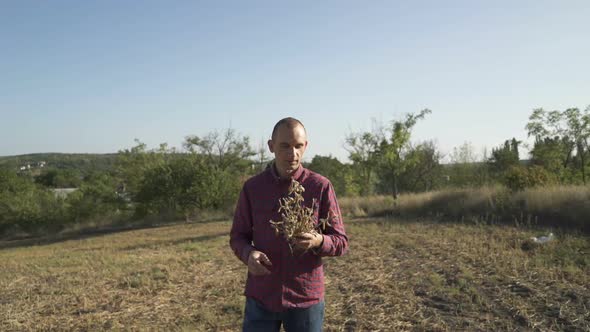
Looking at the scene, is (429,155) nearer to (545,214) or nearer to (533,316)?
(545,214)

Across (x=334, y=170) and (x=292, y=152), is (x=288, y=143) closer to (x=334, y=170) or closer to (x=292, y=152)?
(x=292, y=152)

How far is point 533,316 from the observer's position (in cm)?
467

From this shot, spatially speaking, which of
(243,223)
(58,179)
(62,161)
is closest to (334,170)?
(243,223)

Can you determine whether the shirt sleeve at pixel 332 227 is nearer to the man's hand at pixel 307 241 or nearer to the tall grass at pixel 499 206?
the man's hand at pixel 307 241

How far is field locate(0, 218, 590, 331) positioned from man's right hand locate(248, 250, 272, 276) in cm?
295

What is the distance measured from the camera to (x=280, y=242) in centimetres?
226

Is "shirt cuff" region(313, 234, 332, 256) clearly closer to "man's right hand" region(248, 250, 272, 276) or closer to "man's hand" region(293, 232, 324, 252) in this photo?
"man's hand" region(293, 232, 324, 252)

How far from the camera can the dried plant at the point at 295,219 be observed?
2059 mm

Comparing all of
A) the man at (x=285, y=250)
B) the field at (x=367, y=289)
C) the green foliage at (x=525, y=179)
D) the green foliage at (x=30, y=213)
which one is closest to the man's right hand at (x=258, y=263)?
the man at (x=285, y=250)

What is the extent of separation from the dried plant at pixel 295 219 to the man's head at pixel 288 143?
13 cm

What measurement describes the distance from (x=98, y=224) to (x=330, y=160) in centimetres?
2358

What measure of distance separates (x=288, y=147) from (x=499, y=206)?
1329 centimetres

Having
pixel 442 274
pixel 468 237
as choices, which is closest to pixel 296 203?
pixel 442 274

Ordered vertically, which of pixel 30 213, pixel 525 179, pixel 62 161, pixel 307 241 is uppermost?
pixel 62 161
